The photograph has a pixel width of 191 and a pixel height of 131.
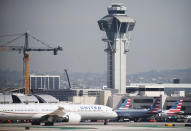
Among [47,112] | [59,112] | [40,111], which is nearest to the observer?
[59,112]

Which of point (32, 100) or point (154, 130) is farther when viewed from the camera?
point (32, 100)

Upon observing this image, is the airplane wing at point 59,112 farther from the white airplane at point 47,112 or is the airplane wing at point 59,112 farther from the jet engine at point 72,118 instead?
the jet engine at point 72,118

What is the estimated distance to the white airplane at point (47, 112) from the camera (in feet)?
379

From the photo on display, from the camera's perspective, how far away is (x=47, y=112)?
119 meters

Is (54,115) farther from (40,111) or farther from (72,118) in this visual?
(72,118)

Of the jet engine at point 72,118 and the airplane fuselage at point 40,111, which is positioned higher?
the airplane fuselage at point 40,111

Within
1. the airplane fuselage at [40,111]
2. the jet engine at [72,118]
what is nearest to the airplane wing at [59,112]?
the airplane fuselage at [40,111]

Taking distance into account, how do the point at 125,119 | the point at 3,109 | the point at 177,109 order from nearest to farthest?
the point at 3,109 → the point at 125,119 → the point at 177,109

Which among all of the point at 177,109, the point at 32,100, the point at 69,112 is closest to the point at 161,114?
the point at 177,109

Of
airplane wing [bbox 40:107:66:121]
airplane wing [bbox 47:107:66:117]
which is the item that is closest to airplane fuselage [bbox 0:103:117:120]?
airplane wing [bbox 40:107:66:121]

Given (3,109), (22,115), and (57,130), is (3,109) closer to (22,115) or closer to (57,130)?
(22,115)

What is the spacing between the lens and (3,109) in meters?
115

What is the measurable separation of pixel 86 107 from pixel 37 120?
12397 mm

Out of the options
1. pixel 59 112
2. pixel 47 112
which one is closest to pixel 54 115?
pixel 59 112
